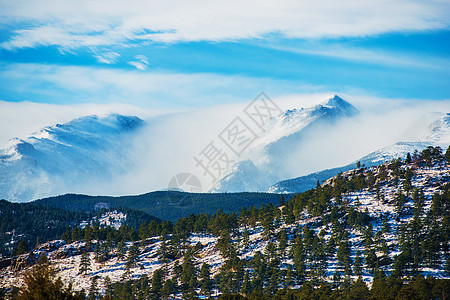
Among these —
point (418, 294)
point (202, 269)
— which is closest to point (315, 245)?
point (202, 269)

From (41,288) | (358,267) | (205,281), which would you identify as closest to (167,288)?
(205,281)

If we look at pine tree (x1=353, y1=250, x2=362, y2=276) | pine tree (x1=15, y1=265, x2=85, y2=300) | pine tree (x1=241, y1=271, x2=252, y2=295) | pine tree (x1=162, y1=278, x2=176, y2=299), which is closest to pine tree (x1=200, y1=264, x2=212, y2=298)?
pine tree (x1=162, y1=278, x2=176, y2=299)

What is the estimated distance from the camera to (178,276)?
616 ft

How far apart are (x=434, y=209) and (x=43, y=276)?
158m

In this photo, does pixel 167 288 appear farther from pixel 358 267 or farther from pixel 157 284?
pixel 358 267

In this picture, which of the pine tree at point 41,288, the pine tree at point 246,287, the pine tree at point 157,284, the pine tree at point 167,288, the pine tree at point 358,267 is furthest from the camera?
the pine tree at point 157,284

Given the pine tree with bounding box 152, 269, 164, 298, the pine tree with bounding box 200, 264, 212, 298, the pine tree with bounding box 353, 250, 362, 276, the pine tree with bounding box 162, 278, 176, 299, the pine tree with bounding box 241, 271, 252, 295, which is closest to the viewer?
the pine tree with bounding box 241, 271, 252, 295

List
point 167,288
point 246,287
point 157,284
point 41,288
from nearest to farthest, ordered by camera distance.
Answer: point 41,288
point 246,287
point 167,288
point 157,284

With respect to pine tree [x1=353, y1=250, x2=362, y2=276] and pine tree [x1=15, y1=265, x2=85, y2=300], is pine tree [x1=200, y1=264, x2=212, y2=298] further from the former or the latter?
pine tree [x1=15, y1=265, x2=85, y2=300]

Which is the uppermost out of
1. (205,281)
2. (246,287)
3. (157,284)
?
(157,284)

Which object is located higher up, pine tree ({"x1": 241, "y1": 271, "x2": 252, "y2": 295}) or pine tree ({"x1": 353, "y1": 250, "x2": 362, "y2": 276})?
pine tree ({"x1": 353, "y1": 250, "x2": 362, "y2": 276})

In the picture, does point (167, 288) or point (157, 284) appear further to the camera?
point (157, 284)

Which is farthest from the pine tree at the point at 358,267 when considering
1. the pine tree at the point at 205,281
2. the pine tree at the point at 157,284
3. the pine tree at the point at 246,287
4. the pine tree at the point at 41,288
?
the pine tree at the point at 41,288

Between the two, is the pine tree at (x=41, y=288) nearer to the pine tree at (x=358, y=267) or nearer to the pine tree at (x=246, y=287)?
the pine tree at (x=246, y=287)
